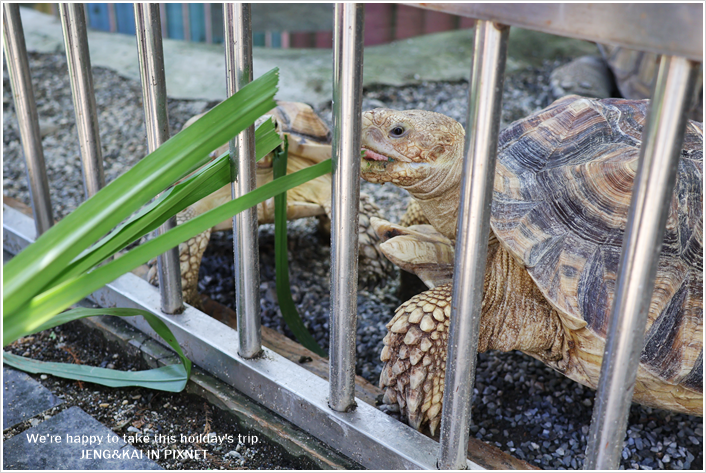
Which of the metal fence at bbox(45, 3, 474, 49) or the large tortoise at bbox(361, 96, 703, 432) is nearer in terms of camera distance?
the large tortoise at bbox(361, 96, 703, 432)

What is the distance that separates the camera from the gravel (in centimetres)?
123

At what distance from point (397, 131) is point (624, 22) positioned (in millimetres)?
655

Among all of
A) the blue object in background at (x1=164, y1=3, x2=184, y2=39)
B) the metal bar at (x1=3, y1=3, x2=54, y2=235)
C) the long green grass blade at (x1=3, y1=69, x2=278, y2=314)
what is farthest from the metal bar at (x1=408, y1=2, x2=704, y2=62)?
the blue object in background at (x1=164, y1=3, x2=184, y2=39)

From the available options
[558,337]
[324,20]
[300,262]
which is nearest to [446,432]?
[558,337]

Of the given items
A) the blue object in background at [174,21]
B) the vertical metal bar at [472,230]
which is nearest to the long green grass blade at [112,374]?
the vertical metal bar at [472,230]

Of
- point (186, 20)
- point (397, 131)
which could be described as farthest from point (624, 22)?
point (186, 20)

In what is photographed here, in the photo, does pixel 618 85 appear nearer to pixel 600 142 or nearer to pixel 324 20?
pixel 600 142

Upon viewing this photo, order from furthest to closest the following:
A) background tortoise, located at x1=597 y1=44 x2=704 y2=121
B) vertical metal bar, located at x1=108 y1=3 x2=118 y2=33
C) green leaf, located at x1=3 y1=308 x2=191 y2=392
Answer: vertical metal bar, located at x1=108 y1=3 x2=118 y2=33 < background tortoise, located at x1=597 y1=44 x2=704 y2=121 < green leaf, located at x1=3 y1=308 x2=191 y2=392

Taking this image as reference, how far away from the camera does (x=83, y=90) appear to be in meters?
1.21

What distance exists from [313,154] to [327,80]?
5.94 feet

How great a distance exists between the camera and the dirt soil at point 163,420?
1.12m

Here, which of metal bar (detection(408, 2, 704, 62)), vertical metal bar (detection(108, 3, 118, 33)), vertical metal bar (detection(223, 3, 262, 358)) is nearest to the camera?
metal bar (detection(408, 2, 704, 62))

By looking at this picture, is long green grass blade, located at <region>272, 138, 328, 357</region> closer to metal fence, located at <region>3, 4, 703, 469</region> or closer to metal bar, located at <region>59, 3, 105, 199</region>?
metal fence, located at <region>3, 4, 703, 469</region>

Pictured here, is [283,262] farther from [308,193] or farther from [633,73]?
[633,73]
